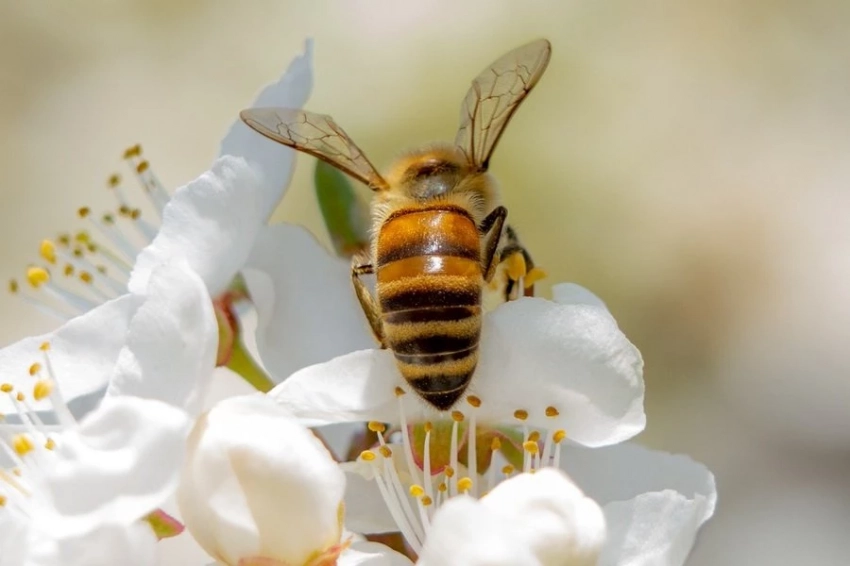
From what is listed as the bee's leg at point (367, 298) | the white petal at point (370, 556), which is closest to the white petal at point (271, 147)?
the bee's leg at point (367, 298)

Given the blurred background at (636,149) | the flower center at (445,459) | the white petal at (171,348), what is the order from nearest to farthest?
1. the white petal at (171,348)
2. the flower center at (445,459)
3. the blurred background at (636,149)

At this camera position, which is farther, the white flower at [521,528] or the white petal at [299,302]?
the white petal at [299,302]

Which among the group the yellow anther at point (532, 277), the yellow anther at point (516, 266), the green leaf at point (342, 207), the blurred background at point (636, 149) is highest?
the green leaf at point (342, 207)

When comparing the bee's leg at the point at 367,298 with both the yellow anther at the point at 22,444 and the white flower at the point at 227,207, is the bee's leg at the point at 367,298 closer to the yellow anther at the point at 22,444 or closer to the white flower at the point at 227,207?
the white flower at the point at 227,207

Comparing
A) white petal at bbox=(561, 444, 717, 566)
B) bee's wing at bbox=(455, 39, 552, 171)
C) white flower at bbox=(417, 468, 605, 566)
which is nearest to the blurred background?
white petal at bbox=(561, 444, 717, 566)

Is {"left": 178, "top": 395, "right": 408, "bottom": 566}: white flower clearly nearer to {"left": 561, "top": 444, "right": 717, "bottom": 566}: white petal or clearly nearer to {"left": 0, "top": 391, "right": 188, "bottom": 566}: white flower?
{"left": 0, "top": 391, "right": 188, "bottom": 566}: white flower

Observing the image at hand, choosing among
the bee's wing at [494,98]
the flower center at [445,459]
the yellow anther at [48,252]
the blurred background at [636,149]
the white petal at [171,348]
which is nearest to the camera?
the white petal at [171,348]

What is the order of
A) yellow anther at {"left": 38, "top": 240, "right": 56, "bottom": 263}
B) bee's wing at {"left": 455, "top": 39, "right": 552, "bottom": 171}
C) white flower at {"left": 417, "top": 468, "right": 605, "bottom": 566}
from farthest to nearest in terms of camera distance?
yellow anther at {"left": 38, "top": 240, "right": 56, "bottom": 263} → bee's wing at {"left": 455, "top": 39, "right": 552, "bottom": 171} → white flower at {"left": 417, "top": 468, "right": 605, "bottom": 566}

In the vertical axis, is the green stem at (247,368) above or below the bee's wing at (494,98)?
below
